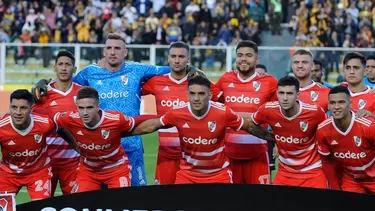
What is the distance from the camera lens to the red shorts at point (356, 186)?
9.93 metres

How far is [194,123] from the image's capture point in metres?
9.95

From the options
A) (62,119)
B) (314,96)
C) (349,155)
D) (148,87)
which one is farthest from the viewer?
(148,87)

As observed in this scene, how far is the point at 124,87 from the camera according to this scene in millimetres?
11242

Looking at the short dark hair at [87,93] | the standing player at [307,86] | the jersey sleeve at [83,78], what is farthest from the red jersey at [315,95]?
the jersey sleeve at [83,78]

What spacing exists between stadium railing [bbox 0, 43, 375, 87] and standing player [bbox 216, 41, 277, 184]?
12.7m

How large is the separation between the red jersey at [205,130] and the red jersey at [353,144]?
3.09 feet

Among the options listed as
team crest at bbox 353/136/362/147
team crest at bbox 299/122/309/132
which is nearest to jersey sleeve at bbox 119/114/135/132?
team crest at bbox 299/122/309/132

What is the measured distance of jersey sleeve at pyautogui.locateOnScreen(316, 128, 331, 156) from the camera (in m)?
9.85

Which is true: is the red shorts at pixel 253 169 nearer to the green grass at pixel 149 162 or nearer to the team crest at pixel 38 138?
the team crest at pixel 38 138

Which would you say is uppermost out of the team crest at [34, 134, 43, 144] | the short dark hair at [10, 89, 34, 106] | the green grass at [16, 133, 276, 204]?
→ the short dark hair at [10, 89, 34, 106]

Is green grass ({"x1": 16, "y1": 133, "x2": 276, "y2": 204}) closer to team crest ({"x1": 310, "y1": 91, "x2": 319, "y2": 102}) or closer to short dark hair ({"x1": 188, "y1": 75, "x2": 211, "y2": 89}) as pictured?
short dark hair ({"x1": 188, "y1": 75, "x2": 211, "y2": 89})

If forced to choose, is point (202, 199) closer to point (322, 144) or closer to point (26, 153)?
point (322, 144)

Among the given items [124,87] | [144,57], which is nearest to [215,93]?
[124,87]

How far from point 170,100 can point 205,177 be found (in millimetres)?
1366
